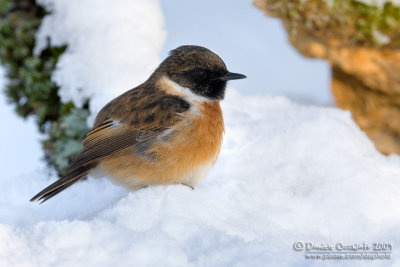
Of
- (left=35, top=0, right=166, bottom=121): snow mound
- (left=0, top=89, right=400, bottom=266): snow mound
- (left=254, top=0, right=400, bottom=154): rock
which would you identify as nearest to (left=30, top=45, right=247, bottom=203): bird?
(left=0, top=89, right=400, bottom=266): snow mound

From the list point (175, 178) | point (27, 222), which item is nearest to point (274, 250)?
point (175, 178)

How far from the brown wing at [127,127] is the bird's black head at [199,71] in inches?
9.1

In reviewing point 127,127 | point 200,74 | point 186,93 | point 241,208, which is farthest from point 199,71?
point 241,208

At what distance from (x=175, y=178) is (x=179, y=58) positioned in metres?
1.10

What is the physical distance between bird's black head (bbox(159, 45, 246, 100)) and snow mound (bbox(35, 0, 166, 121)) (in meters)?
1.14

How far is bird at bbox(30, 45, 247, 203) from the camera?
3697mm

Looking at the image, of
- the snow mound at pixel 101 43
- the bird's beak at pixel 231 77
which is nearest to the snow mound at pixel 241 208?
the bird's beak at pixel 231 77

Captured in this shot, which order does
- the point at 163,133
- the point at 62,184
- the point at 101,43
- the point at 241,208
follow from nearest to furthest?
the point at 241,208
the point at 62,184
the point at 163,133
the point at 101,43

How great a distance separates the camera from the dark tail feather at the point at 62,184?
11.9ft

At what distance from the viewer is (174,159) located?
3682 mm

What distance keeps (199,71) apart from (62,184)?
1.45 metres

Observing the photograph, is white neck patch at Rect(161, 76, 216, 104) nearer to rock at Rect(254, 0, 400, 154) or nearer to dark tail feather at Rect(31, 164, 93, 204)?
dark tail feather at Rect(31, 164, 93, 204)

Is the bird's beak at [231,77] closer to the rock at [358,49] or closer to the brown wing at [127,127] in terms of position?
the brown wing at [127,127]

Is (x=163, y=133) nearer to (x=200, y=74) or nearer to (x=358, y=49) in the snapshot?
(x=200, y=74)
